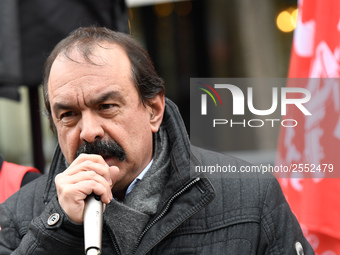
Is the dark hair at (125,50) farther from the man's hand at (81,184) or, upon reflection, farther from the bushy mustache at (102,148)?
the man's hand at (81,184)

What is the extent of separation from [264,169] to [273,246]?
371 mm

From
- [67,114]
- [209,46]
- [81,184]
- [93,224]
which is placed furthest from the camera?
[209,46]

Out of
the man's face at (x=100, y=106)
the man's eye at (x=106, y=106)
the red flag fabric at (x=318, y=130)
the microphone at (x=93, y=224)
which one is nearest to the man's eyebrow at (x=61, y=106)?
the man's face at (x=100, y=106)

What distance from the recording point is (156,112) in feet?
8.43

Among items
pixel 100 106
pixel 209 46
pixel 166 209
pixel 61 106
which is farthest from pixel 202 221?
pixel 209 46

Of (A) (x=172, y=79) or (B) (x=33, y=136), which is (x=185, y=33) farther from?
(B) (x=33, y=136)

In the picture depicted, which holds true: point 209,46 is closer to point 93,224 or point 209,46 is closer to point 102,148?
point 102,148

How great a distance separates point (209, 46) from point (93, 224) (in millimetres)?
4956

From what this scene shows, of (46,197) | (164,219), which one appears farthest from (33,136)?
(164,219)

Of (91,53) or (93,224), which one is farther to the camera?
(91,53)

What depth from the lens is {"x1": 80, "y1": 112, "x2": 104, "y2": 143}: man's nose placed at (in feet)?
7.23

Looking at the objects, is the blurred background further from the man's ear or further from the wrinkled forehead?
the wrinkled forehead

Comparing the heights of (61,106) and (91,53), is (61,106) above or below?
below

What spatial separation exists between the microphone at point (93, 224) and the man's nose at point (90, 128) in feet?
1.05
